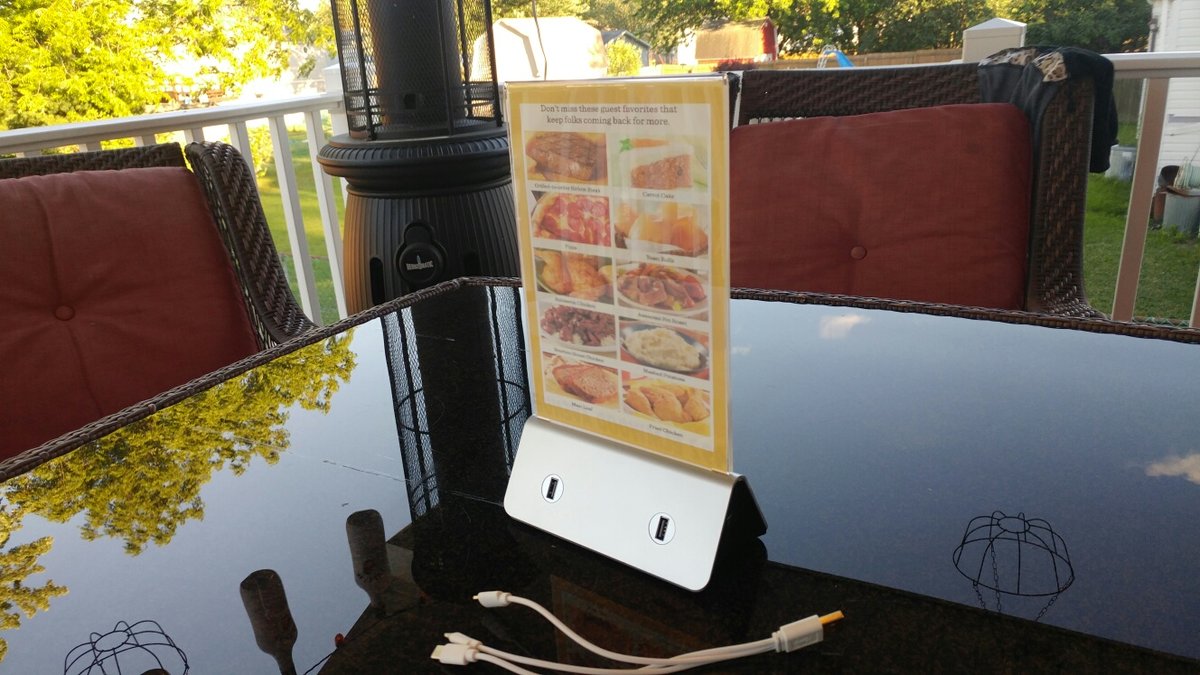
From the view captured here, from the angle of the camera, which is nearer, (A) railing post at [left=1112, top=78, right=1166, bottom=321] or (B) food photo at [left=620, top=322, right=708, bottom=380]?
(B) food photo at [left=620, top=322, right=708, bottom=380]

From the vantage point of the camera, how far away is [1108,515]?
2.19 ft

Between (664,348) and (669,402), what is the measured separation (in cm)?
5

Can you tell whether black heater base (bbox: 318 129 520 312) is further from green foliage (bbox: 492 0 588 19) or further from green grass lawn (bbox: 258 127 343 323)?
green foliage (bbox: 492 0 588 19)

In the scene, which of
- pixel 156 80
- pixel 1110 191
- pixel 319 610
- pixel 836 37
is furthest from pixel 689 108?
pixel 836 37

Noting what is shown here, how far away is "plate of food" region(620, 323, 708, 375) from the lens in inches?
25.0

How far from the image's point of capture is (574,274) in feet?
2.28

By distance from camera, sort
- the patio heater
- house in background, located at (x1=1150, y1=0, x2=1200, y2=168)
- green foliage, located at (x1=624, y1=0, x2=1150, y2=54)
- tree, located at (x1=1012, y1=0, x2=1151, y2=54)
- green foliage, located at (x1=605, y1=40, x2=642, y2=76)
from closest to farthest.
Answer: the patio heater < house in background, located at (x1=1150, y1=0, x2=1200, y2=168) < tree, located at (x1=1012, y1=0, x2=1151, y2=54) < green foliage, located at (x1=624, y1=0, x2=1150, y2=54) < green foliage, located at (x1=605, y1=40, x2=642, y2=76)

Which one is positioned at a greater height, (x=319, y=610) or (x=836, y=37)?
(x=836, y=37)

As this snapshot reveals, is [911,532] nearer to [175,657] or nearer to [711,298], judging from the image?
[711,298]

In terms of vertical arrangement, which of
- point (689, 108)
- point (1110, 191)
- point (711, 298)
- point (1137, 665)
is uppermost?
point (689, 108)

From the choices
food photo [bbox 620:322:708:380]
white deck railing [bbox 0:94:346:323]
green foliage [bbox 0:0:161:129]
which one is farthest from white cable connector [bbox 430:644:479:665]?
green foliage [bbox 0:0:161:129]

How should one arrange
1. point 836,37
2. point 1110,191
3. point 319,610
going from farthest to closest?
1. point 836,37
2. point 1110,191
3. point 319,610

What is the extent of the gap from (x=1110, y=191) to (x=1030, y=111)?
11.7 feet

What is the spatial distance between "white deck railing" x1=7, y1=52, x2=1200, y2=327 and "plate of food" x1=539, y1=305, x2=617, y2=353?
→ 2.10 metres
